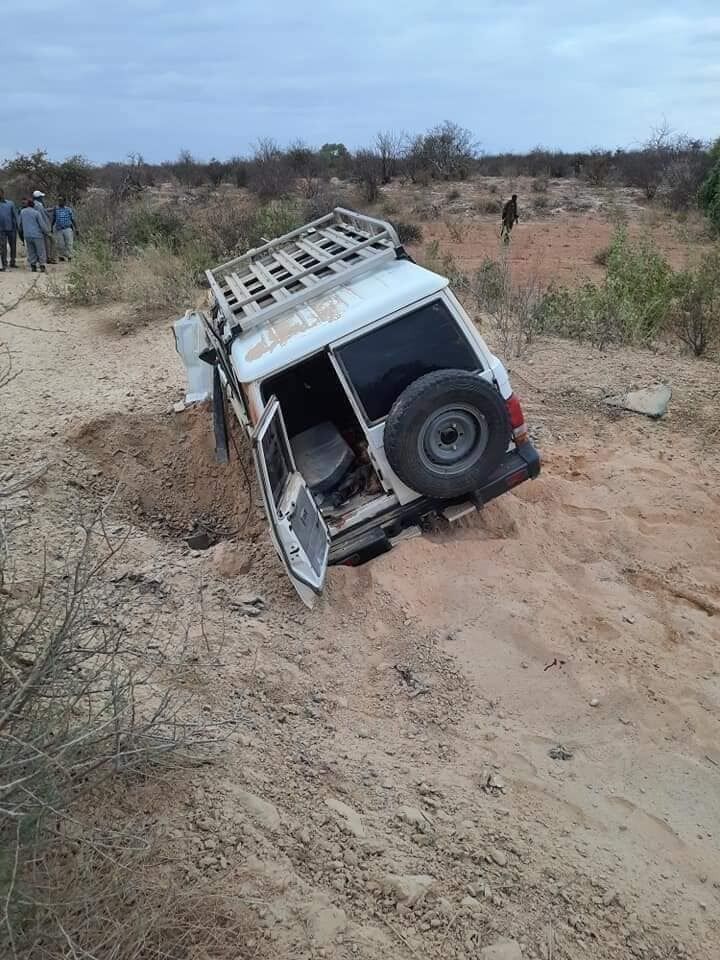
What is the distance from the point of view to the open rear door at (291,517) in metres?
4.03

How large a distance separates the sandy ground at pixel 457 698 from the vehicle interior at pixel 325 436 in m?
0.57

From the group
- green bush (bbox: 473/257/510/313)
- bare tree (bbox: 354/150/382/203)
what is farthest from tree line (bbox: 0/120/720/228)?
green bush (bbox: 473/257/510/313)

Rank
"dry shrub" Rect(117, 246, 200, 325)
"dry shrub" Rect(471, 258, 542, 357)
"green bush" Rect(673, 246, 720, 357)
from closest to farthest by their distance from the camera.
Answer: "green bush" Rect(673, 246, 720, 357) < "dry shrub" Rect(471, 258, 542, 357) < "dry shrub" Rect(117, 246, 200, 325)

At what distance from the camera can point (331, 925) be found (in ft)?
8.73

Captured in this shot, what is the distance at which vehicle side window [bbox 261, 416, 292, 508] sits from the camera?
4215mm

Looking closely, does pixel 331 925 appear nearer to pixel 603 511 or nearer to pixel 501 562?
pixel 501 562

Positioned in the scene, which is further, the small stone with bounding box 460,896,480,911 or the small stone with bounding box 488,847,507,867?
the small stone with bounding box 488,847,507,867

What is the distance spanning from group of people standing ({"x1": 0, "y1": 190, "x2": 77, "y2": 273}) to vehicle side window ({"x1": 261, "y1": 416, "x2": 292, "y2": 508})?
1034 cm

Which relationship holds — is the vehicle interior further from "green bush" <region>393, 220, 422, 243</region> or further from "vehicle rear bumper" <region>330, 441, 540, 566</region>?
"green bush" <region>393, 220, 422, 243</region>

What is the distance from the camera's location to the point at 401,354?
4.62 metres

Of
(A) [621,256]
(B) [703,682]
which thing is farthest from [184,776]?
(A) [621,256]

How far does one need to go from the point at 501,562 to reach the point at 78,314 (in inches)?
314

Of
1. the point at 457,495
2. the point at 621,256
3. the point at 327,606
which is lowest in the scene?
the point at 327,606

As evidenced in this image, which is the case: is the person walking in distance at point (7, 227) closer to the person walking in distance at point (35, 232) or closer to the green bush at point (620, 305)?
the person walking in distance at point (35, 232)
